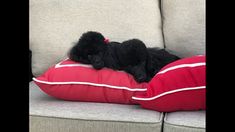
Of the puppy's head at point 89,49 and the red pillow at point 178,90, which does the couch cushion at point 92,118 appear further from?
the puppy's head at point 89,49

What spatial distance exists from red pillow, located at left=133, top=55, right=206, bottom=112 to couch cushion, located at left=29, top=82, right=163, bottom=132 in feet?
0.15

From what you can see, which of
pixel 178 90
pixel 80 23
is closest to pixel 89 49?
pixel 80 23

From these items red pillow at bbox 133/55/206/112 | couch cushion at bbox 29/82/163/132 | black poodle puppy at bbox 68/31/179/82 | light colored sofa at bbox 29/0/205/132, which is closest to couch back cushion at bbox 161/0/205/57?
light colored sofa at bbox 29/0/205/132

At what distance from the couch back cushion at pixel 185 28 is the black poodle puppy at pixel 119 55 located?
0.21 meters

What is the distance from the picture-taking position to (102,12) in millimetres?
1569

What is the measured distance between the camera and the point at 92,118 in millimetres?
1122

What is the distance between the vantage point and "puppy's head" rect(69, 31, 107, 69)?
1336mm

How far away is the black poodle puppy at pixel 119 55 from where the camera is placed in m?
1.33

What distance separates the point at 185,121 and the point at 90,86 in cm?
38

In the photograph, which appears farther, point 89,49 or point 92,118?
point 89,49

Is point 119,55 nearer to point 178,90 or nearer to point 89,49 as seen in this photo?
point 89,49

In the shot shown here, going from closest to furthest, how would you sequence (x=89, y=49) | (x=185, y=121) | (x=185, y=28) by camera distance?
(x=185, y=121) → (x=89, y=49) → (x=185, y=28)
